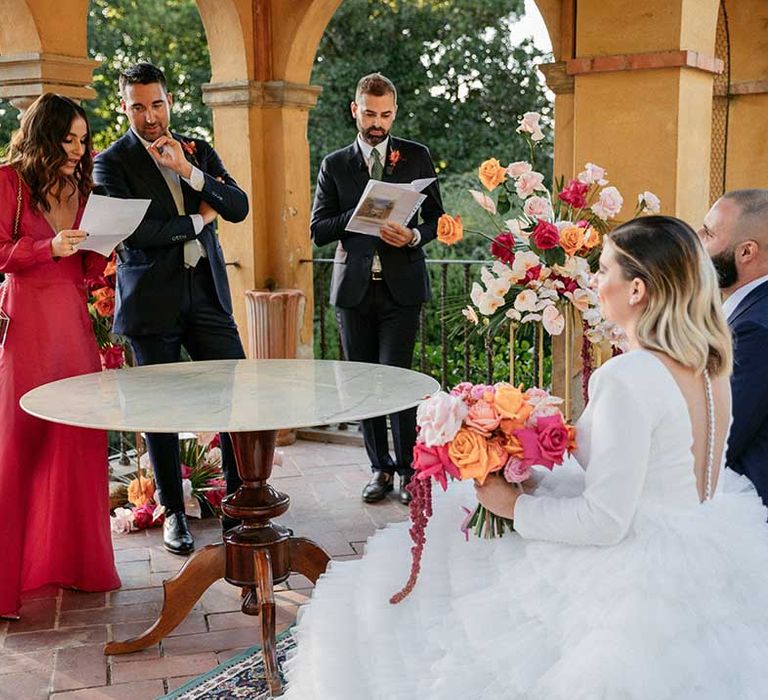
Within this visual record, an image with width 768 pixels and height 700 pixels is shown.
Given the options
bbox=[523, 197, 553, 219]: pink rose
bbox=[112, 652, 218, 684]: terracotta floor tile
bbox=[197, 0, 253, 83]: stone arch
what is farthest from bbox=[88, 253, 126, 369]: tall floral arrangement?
bbox=[197, 0, 253, 83]: stone arch

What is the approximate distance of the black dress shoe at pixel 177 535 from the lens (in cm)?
390

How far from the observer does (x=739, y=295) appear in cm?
250

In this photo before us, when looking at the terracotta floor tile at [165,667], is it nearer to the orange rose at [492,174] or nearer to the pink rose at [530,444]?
the pink rose at [530,444]

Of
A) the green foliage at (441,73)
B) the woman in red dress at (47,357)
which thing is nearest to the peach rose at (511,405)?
the woman in red dress at (47,357)

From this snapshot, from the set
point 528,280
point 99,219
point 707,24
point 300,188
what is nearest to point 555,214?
point 528,280

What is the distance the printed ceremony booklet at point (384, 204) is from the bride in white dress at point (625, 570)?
2.06m

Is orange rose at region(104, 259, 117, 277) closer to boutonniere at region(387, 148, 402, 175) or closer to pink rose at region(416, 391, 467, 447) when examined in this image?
boutonniere at region(387, 148, 402, 175)

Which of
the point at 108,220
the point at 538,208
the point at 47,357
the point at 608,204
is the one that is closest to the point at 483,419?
the point at 538,208

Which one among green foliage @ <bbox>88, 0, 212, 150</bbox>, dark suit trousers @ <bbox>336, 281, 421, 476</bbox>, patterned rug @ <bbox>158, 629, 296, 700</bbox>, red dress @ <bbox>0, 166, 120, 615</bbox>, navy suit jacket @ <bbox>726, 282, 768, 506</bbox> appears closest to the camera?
navy suit jacket @ <bbox>726, 282, 768, 506</bbox>

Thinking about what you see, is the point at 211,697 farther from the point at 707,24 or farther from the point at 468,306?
the point at 707,24

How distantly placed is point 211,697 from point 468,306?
1407 millimetres

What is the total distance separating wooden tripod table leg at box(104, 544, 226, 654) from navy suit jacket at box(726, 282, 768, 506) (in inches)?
62.5

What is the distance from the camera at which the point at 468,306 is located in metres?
3.17

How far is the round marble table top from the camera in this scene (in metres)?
2.47
